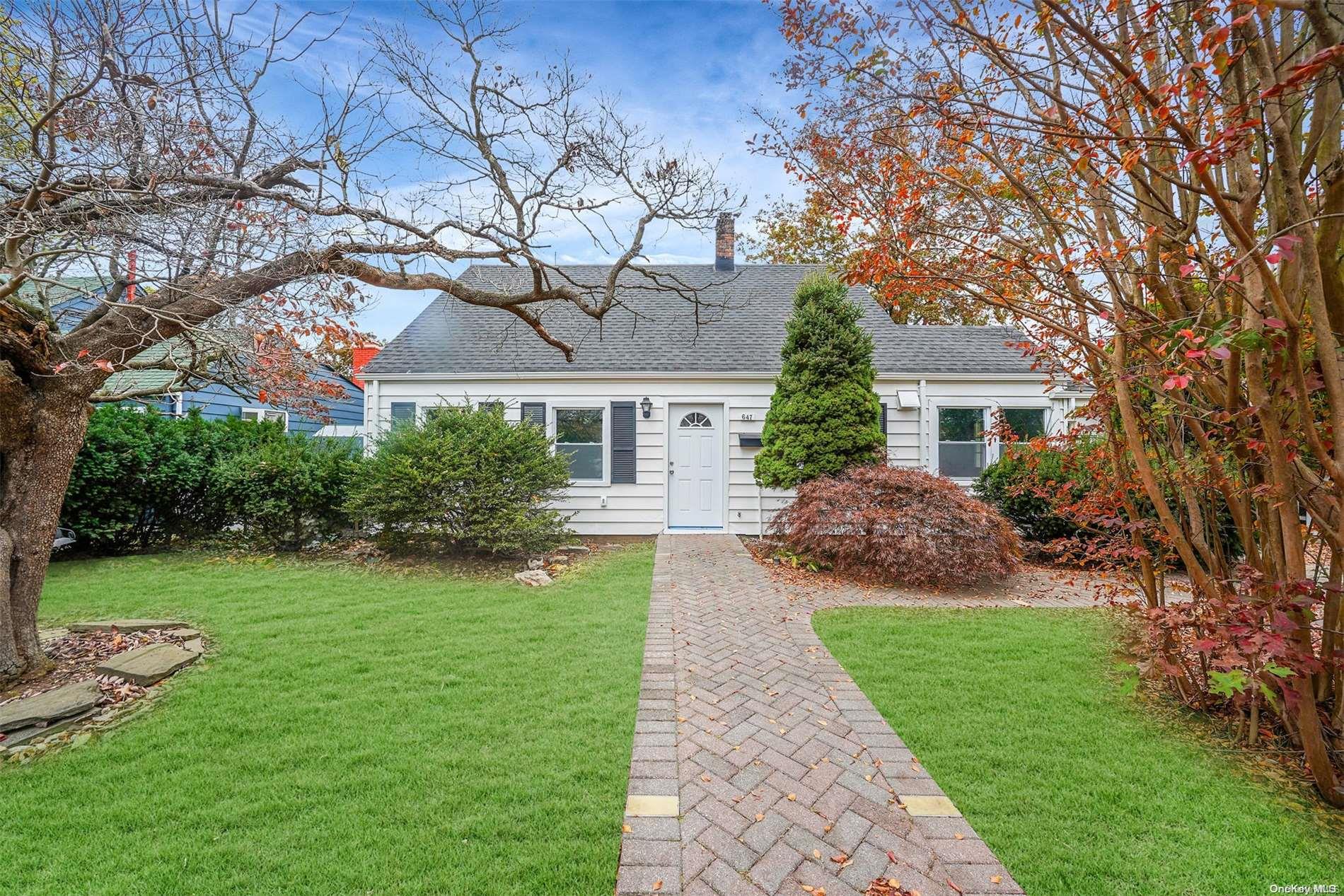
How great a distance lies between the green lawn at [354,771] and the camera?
199cm

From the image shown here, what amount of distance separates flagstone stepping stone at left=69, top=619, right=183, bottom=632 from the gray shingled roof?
5.23 m

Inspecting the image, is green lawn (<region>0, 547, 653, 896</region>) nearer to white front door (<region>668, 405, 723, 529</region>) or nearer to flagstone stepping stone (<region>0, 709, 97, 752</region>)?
flagstone stepping stone (<region>0, 709, 97, 752</region>)

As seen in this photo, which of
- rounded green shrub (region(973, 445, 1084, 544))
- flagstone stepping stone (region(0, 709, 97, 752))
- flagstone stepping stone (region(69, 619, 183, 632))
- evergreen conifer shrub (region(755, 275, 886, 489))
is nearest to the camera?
flagstone stepping stone (region(0, 709, 97, 752))

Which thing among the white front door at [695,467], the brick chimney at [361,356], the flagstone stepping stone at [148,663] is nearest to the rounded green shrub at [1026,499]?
the white front door at [695,467]

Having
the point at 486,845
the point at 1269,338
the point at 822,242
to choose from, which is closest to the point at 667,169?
the point at 1269,338

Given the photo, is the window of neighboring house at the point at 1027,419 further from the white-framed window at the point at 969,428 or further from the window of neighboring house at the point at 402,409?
the window of neighboring house at the point at 402,409

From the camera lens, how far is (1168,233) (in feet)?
8.83

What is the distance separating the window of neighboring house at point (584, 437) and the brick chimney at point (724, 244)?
4616 mm

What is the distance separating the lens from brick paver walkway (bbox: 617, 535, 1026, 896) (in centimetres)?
194

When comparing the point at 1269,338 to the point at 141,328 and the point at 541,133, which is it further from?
the point at 141,328

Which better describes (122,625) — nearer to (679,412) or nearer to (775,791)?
(775,791)

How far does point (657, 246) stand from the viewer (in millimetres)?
5855

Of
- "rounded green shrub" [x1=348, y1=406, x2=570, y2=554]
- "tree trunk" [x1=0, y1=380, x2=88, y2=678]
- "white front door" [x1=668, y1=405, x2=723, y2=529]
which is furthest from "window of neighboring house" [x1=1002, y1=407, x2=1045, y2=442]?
"tree trunk" [x1=0, y1=380, x2=88, y2=678]

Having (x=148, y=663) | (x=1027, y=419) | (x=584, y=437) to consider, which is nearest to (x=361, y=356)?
(x=584, y=437)
